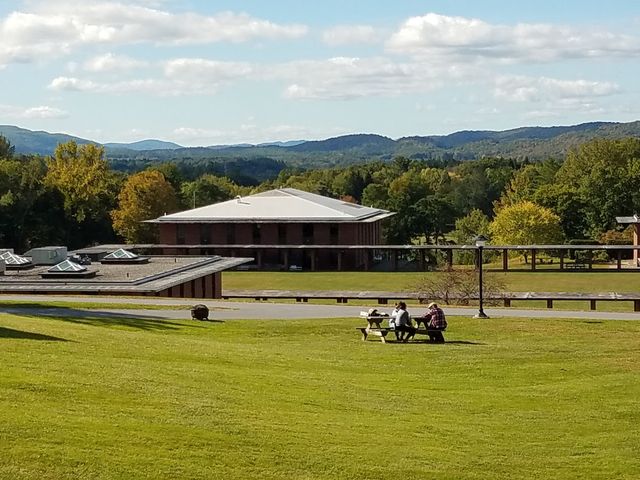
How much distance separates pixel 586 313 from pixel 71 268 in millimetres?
25412

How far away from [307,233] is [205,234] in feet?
29.5

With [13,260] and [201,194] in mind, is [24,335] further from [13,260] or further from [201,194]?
[201,194]

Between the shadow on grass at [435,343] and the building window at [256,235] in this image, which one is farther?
the building window at [256,235]

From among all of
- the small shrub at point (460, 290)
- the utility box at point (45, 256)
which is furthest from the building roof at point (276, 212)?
the small shrub at point (460, 290)

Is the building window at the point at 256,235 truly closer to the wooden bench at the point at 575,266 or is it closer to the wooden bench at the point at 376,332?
the wooden bench at the point at 575,266

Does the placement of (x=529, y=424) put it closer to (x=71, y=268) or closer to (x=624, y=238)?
(x=71, y=268)

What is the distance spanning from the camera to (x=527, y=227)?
317 feet

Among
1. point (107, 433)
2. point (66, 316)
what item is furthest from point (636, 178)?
point (107, 433)

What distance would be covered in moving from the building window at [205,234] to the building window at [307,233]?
27.3ft

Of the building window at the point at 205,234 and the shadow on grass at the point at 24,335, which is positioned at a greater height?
the building window at the point at 205,234

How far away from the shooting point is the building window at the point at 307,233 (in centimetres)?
9075

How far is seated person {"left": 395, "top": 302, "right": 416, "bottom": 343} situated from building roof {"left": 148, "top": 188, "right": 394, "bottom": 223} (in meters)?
59.1

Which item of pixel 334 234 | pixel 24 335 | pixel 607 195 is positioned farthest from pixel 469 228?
pixel 24 335

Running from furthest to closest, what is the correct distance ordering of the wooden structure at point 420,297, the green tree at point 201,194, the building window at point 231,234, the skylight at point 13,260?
1. the green tree at point 201,194
2. the building window at point 231,234
3. the skylight at point 13,260
4. the wooden structure at point 420,297
